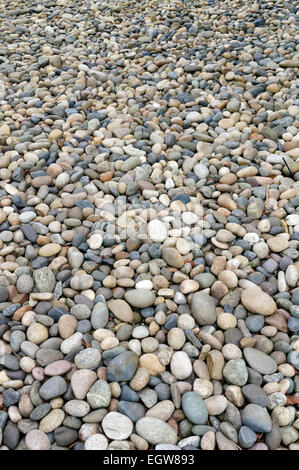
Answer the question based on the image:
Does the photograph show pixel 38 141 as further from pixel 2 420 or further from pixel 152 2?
pixel 152 2

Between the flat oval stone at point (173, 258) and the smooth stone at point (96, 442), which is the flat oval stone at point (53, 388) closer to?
the smooth stone at point (96, 442)

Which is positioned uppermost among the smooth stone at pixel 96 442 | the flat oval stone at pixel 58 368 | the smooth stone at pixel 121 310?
the smooth stone at pixel 121 310

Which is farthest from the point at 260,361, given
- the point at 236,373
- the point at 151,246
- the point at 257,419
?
the point at 151,246

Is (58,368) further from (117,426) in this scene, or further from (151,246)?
(151,246)

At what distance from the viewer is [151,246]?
1980 millimetres

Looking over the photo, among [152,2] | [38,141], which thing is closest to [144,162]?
[38,141]

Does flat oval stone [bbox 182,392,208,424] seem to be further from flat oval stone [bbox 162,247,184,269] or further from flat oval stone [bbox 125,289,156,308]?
flat oval stone [bbox 162,247,184,269]

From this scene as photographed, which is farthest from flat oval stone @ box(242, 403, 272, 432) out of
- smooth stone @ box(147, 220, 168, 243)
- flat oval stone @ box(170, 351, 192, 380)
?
smooth stone @ box(147, 220, 168, 243)

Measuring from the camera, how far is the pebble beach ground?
146 centimetres

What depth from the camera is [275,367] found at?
1568 millimetres

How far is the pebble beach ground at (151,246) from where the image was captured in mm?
1461

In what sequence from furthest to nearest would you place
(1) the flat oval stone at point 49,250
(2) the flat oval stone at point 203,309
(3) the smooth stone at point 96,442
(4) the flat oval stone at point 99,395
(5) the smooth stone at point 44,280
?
(1) the flat oval stone at point 49,250, (5) the smooth stone at point 44,280, (2) the flat oval stone at point 203,309, (4) the flat oval stone at point 99,395, (3) the smooth stone at point 96,442

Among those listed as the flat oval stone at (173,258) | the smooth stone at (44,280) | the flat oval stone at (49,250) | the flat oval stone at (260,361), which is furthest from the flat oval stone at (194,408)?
the flat oval stone at (49,250)

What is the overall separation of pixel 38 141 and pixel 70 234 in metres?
0.83
